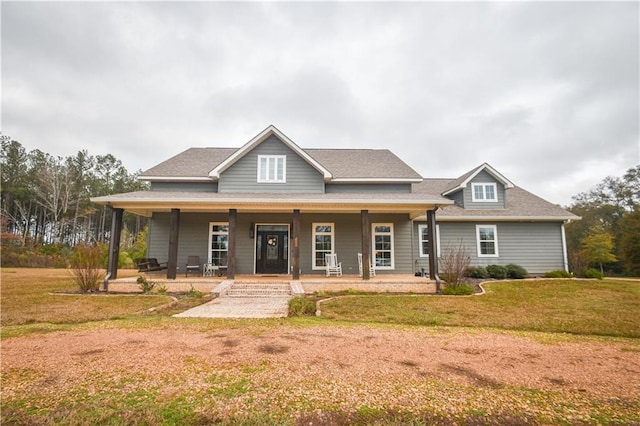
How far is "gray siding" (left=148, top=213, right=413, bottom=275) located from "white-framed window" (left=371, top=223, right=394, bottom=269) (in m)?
0.35

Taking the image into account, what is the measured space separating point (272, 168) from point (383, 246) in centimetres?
658

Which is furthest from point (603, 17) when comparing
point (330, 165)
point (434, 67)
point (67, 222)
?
point (67, 222)

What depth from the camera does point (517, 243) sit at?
16.4 meters

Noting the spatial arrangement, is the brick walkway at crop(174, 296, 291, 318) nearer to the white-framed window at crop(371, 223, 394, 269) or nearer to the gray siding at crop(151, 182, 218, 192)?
the white-framed window at crop(371, 223, 394, 269)

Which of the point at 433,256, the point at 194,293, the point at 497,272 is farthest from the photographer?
the point at 497,272

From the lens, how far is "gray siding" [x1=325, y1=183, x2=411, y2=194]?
1551 cm

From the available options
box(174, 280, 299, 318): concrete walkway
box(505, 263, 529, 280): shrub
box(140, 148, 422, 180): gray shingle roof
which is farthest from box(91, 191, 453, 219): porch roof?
box(505, 263, 529, 280): shrub

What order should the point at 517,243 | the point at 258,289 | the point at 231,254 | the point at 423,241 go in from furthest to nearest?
the point at 423,241, the point at 517,243, the point at 231,254, the point at 258,289

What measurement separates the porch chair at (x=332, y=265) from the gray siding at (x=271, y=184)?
3.09 m

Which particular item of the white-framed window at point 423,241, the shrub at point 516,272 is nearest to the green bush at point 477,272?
the shrub at point 516,272

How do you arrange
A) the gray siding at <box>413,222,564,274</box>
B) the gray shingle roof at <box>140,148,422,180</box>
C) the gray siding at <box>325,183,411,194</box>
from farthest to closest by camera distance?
the gray siding at <box>413,222,564,274</box> → the gray siding at <box>325,183,411,194</box> → the gray shingle roof at <box>140,148,422,180</box>

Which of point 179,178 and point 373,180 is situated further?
point 373,180

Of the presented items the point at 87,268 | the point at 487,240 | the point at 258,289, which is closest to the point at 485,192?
the point at 487,240

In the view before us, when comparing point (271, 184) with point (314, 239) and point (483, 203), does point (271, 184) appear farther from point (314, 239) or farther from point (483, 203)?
point (483, 203)
